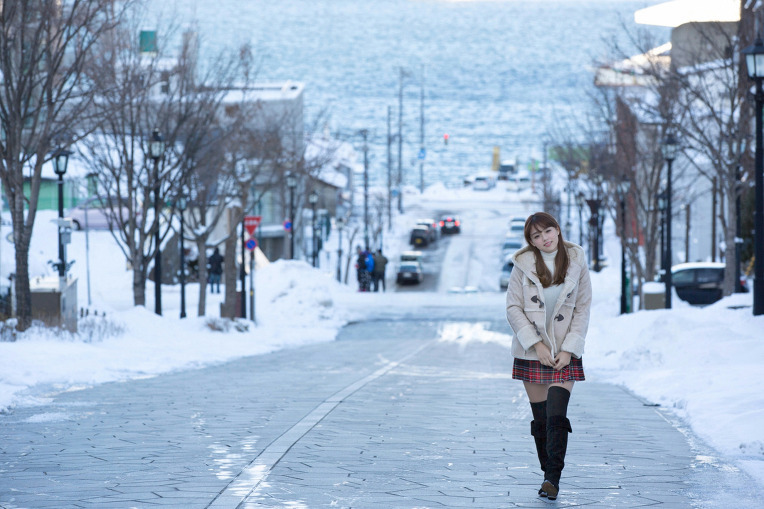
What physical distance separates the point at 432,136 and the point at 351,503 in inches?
6367

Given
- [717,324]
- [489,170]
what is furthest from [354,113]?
[717,324]

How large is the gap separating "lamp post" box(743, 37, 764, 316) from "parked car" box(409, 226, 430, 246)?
59.2m

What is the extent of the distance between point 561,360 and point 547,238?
710mm

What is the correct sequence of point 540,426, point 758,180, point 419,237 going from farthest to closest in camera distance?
point 419,237 < point 758,180 < point 540,426

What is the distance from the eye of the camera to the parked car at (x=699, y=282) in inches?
1422

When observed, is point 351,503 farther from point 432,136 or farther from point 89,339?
point 432,136

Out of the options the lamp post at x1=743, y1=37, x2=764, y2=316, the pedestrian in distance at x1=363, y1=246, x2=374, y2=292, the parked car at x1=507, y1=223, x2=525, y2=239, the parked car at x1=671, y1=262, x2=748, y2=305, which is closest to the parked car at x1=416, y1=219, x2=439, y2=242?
the parked car at x1=507, y1=223, x2=525, y2=239

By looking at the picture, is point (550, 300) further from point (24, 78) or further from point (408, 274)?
point (408, 274)

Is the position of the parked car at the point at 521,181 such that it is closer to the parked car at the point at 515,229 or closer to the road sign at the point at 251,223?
the parked car at the point at 515,229

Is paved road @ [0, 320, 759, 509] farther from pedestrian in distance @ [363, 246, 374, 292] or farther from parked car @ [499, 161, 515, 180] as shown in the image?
parked car @ [499, 161, 515, 180]

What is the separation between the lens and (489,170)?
14488 cm

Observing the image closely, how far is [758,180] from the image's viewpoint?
15.6m

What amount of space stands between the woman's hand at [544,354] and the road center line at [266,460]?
190 centimetres

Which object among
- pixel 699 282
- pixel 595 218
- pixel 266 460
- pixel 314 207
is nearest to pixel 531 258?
pixel 266 460
